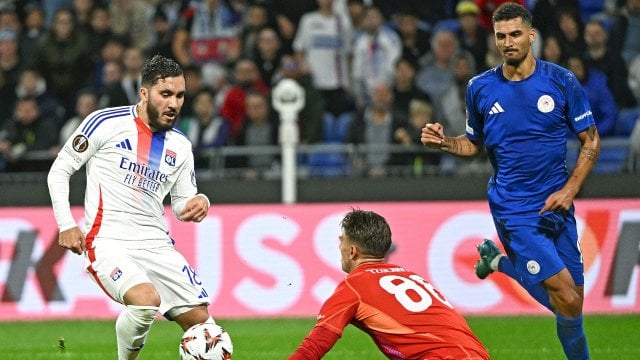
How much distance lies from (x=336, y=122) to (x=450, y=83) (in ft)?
4.80

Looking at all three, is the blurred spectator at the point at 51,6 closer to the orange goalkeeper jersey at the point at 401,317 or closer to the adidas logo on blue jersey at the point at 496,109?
the adidas logo on blue jersey at the point at 496,109

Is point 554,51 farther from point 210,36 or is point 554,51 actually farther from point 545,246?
point 545,246

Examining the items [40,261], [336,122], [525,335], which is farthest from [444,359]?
[336,122]

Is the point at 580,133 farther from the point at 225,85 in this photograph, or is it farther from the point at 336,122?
the point at 225,85

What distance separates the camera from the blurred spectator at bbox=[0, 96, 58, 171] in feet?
47.9

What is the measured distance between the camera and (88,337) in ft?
36.7

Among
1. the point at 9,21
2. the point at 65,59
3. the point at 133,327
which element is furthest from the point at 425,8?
the point at 133,327

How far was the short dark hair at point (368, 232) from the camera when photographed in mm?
5930

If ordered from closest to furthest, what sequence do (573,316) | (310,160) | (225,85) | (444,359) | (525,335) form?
1. (444,359)
2. (573,316)
3. (525,335)
4. (310,160)
5. (225,85)

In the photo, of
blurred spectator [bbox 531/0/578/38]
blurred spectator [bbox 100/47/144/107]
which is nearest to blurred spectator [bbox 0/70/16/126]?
blurred spectator [bbox 100/47/144/107]

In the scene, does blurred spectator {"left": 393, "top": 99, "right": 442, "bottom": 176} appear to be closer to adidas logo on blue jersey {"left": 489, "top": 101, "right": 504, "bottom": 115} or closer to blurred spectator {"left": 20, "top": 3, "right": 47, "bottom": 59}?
blurred spectator {"left": 20, "top": 3, "right": 47, "bottom": 59}

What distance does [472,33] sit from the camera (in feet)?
48.7

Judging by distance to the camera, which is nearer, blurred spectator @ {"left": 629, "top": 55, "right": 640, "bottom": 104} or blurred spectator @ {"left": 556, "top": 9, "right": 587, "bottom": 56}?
blurred spectator @ {"left": 556, "top": 9, "right": 587, "bottom": 56}

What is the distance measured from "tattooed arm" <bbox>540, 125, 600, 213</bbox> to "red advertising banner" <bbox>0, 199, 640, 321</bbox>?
506cm
